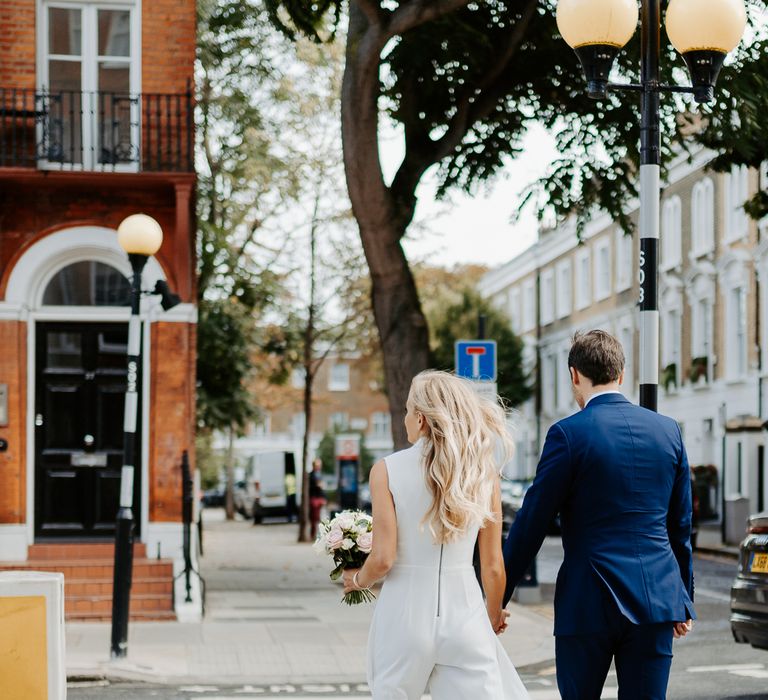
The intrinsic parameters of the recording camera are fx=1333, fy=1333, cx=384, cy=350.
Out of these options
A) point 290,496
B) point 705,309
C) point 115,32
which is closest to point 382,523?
point 115,32

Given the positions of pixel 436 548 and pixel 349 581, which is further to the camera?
pixel 349 581

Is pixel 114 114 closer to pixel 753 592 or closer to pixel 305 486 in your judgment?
pixel 753 592

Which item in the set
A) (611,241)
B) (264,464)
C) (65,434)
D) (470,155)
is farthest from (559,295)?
(65,434)

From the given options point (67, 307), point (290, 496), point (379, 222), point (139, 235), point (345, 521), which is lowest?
point (290, 496)

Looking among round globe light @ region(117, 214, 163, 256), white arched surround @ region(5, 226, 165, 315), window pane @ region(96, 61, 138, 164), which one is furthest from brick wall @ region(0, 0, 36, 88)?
round globe light @ region(117, 214, 163, 256)

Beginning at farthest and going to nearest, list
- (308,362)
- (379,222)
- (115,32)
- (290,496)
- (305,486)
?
(290,496)
(308,362)
(305,486)
(115,32)
(379,222)

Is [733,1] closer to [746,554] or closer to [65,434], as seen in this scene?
[746,554]

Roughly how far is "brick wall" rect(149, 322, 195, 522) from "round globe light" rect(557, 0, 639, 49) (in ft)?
28.4

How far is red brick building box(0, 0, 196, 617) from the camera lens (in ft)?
51.0

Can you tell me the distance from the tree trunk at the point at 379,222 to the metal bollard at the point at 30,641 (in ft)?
29.4

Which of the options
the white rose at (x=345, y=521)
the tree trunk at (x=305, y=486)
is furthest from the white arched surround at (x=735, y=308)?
the white rose at (x=345, y=521)

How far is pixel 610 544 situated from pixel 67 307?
39.4ft

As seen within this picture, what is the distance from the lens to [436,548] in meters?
4.82

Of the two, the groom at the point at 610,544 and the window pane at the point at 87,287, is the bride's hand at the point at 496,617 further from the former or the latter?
the window pane at the point at 87,287
